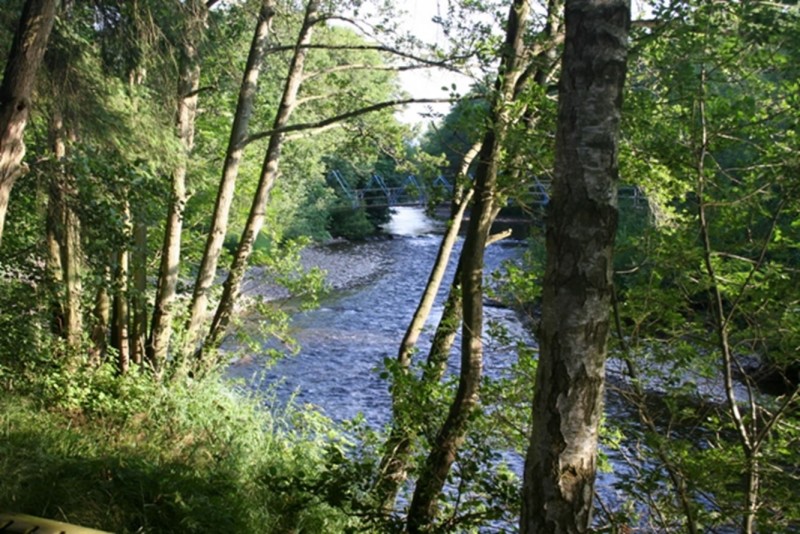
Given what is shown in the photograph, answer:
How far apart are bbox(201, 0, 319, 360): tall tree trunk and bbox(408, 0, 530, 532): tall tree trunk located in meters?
4.89

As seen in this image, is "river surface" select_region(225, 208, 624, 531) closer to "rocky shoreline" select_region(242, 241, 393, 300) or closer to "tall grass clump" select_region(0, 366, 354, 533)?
"rocky shoreline" select_region(242, 241, 393, 300)

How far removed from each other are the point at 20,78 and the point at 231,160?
4.56 meters

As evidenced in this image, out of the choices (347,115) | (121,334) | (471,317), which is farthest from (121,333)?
(471,317)

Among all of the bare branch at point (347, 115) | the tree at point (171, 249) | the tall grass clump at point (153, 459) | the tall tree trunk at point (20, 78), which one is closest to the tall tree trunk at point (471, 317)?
the tall grass clump at point (153, 459)

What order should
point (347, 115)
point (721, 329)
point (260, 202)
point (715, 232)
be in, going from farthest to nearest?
point (260, 202)
point (347, 115)
point (715, 232)
point (721, 329)

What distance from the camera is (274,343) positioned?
592 inches

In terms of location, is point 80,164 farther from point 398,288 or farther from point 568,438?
point 398,288

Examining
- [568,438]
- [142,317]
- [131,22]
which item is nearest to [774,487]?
[568,438]

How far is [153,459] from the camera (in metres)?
5.63

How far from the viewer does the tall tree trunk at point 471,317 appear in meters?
4.51

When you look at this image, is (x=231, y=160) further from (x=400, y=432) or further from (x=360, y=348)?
(x=360, y=348)

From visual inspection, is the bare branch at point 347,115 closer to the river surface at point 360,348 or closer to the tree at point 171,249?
the tree at point 171,249

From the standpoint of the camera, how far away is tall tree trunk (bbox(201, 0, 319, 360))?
9.12 meters

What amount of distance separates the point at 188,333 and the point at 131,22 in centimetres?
446
